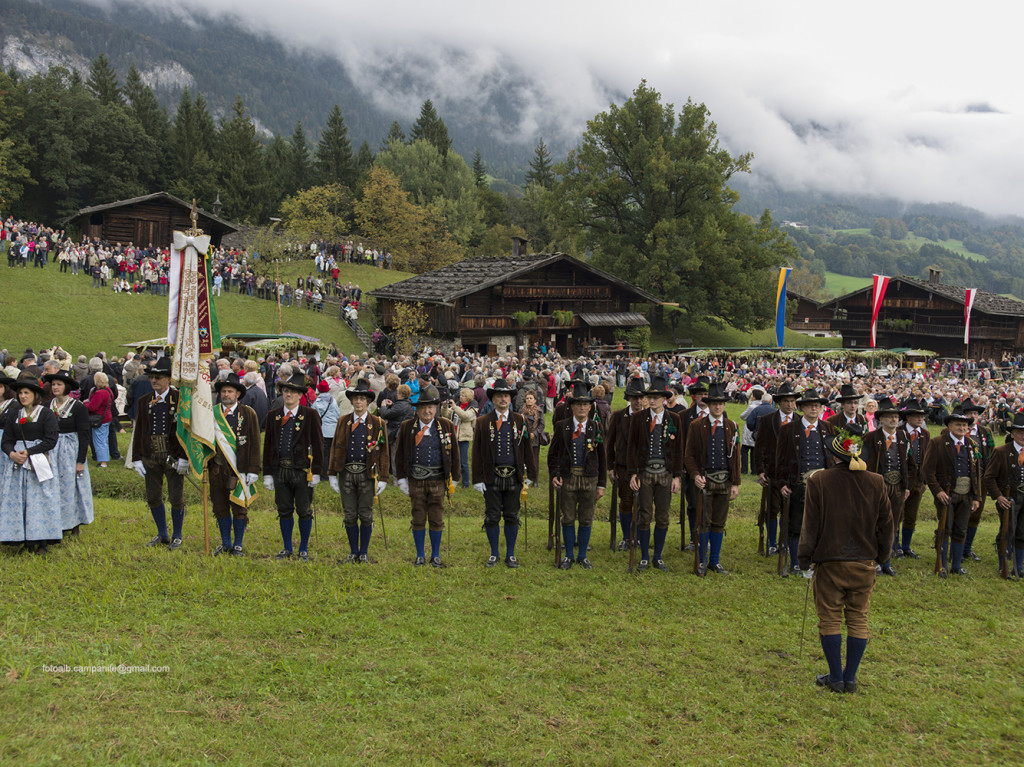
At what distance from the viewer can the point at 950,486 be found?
940 centimetres

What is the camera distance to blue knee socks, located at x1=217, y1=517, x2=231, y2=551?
8820 mm

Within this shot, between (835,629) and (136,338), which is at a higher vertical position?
(136,338)

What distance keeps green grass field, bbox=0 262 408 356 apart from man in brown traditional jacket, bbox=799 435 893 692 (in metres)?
29.0

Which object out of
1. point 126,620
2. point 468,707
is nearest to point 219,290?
point 126,620

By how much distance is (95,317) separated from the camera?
1233 inches

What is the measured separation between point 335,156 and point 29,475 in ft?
246

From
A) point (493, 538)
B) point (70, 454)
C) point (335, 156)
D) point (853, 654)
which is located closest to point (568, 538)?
point (493, 538)

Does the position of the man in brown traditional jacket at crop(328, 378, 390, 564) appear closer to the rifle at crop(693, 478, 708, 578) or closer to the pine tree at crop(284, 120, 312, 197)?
the rifle at crop(693, 478, 708, 578)

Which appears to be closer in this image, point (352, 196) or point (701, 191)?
point (701, 191)

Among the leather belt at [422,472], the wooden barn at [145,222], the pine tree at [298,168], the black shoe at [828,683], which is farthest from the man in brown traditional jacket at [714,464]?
the pine tree at [298,168]

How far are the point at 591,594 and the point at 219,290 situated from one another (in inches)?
1476

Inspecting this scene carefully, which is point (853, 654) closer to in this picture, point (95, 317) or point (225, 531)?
point (225, 531)

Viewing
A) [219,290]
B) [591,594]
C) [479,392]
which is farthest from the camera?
[219,290]

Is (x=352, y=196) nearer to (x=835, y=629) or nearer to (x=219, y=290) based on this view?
(x=219, y=290)
